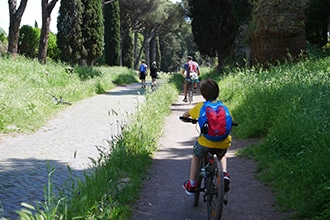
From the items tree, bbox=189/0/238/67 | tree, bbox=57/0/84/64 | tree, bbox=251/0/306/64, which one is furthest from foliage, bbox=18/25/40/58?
tree, bbox=251/0/306/64

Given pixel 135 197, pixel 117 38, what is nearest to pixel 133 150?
pixel 135 197

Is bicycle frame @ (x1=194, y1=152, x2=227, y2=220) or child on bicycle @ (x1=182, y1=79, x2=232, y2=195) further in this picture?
child on bicycle @ (x1=182, y1=79, x2=232, y2=195)

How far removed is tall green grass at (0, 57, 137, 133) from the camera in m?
9.99

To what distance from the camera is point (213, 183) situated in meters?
4.48

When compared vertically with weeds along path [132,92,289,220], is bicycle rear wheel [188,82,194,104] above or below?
above

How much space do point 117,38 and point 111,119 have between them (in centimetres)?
2620

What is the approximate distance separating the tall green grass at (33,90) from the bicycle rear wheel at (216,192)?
6.42 m

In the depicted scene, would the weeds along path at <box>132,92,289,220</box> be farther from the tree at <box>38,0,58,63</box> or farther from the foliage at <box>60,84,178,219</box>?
the tree at <box>38,0,58,63</box>

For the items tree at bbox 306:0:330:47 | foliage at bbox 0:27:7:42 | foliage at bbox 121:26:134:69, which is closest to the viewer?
tree at bbox 306:0:330:47

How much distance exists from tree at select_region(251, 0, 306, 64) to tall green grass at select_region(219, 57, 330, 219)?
172 inches

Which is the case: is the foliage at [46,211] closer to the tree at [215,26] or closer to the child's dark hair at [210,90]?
the child's dark hair at [210,90]

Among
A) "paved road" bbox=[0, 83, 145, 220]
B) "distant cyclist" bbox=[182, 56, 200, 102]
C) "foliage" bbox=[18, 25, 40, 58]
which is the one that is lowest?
"paved road" bbox=[0, 83, 145, 220]

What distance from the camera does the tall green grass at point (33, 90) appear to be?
9992 millimetres

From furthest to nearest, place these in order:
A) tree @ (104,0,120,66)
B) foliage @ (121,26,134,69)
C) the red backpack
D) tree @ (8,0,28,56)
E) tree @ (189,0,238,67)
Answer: foliage @ (121,26,134,69), tree @ (104,0,120,66), tree @ (189,0,238,67), tree @ (8,0,28,56), the red backpack
